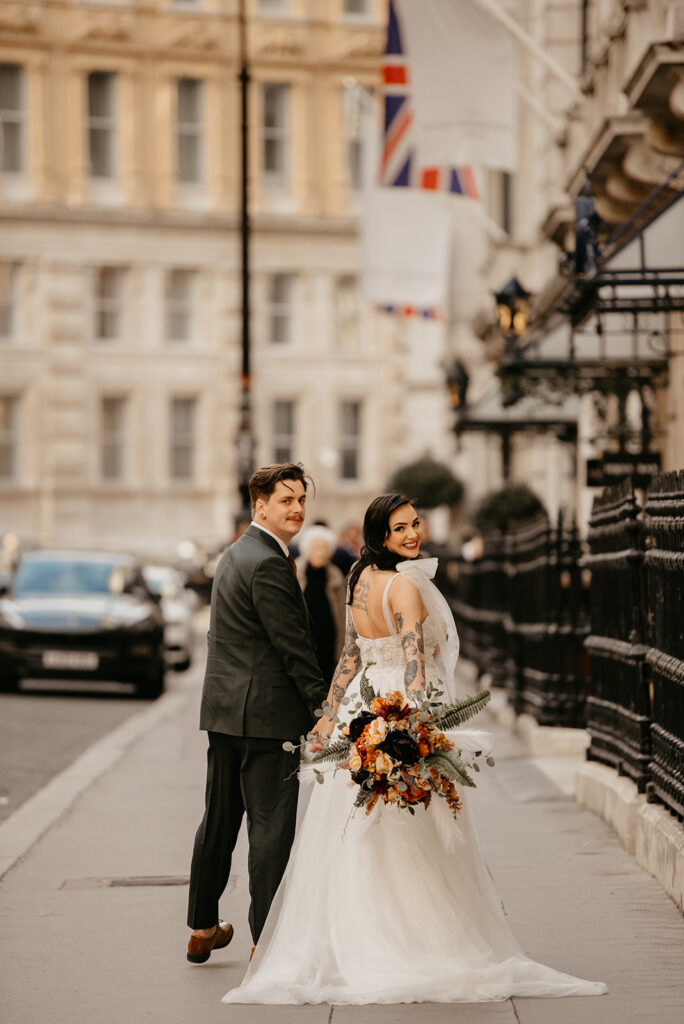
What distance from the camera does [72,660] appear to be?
22844mm

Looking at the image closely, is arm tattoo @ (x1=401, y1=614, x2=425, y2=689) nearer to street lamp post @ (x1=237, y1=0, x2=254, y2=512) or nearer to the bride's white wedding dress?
the bride's white wedding dress

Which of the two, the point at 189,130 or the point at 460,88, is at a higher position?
the point at 189,130

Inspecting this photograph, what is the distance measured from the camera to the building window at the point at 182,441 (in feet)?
198

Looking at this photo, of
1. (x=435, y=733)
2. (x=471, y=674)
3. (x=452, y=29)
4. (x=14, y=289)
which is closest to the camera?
(x=435, y=733)

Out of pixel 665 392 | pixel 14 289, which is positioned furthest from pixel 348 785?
pixel 14 289

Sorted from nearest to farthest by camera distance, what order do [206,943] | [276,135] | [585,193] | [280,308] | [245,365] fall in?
[206,943] → [585,193] → [245,365] → [280,308] → [276,135]

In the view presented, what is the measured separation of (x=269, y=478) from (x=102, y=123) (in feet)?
179

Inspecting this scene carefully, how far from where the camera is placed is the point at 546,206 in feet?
95.1

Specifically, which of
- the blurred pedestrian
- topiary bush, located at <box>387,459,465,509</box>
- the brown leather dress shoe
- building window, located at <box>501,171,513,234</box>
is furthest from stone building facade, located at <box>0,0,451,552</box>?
the brown leather dress shoe

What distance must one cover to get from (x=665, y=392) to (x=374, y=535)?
13170mm

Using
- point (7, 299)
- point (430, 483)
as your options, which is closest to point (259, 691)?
point (430, 483)

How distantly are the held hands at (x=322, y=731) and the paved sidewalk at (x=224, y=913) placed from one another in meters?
0.72

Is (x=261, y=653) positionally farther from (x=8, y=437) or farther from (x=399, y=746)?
(x=8, y=437)

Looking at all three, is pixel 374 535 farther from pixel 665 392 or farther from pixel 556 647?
pixel 665 392
